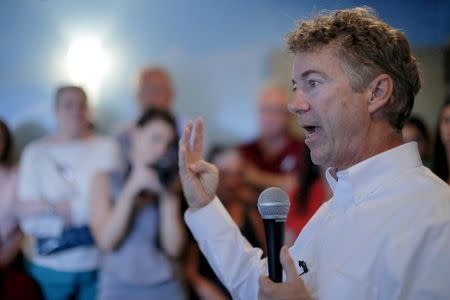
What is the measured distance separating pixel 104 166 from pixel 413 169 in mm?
2088

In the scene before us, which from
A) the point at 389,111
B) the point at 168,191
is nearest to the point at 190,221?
the point at 389,111

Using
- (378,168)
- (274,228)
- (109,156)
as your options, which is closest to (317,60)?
(378,168)

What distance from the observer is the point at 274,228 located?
4.13ft

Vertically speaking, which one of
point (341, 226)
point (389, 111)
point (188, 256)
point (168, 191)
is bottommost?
point (188, 256)

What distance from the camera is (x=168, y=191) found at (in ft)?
9.48

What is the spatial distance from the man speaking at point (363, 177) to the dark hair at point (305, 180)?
1178 mm


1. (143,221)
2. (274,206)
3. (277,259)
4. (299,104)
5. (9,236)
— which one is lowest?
(9,236)

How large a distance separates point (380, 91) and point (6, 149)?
257 centimetres

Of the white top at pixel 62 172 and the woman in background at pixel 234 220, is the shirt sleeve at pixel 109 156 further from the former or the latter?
the woman in background at pixel 234 220

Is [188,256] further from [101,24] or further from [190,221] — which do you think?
[101,24]

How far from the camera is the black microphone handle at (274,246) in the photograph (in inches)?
49.1

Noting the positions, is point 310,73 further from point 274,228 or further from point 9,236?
point 9,236

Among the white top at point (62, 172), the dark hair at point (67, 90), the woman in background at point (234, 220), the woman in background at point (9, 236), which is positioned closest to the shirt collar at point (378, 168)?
the woman in background at point (234, 220)

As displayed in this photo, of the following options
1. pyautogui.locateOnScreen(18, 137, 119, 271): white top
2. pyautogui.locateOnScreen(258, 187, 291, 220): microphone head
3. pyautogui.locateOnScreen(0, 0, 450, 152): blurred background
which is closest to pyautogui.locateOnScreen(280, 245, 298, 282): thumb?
pyautogui.locateOnScreen(258, 187, 291, 220): microphone head
